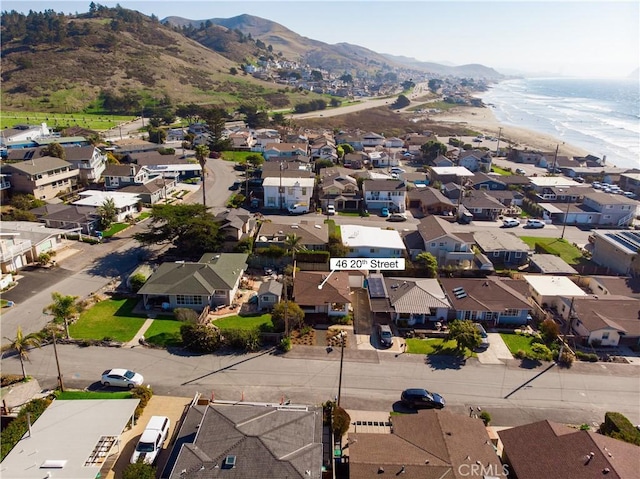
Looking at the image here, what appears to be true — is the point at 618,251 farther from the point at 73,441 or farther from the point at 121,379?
the point at 73,441

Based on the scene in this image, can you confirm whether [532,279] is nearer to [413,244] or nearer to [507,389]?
[413,244]

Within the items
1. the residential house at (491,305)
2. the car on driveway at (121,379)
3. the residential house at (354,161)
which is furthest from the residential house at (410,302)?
the residential house at (354,161)

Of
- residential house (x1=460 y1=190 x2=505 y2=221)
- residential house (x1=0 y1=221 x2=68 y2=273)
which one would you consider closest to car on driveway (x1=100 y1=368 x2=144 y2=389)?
residential house (x1=0 y1=221 x2=68 y2=273)

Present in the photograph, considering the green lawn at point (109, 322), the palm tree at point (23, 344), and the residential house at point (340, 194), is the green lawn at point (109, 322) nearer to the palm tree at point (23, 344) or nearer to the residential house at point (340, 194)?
the palm tree at point (23, 344)

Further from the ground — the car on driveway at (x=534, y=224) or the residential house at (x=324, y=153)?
the residential house at (x=324, y=153)

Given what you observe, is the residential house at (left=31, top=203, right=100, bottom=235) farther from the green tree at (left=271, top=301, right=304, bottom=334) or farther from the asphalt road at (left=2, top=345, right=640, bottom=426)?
the green tree at (left=271, top=301, right=304, bottom=334)

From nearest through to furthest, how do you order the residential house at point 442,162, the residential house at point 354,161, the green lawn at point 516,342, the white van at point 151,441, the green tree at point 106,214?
1. the white van at point 151,441
2. the green lawn at point 516,342
3. the green tree at point 106,214
4. the residential house at point 442,162
5. the residential house at point 354,161

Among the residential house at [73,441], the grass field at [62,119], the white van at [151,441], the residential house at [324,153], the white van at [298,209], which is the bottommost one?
the white van at [151,441]
